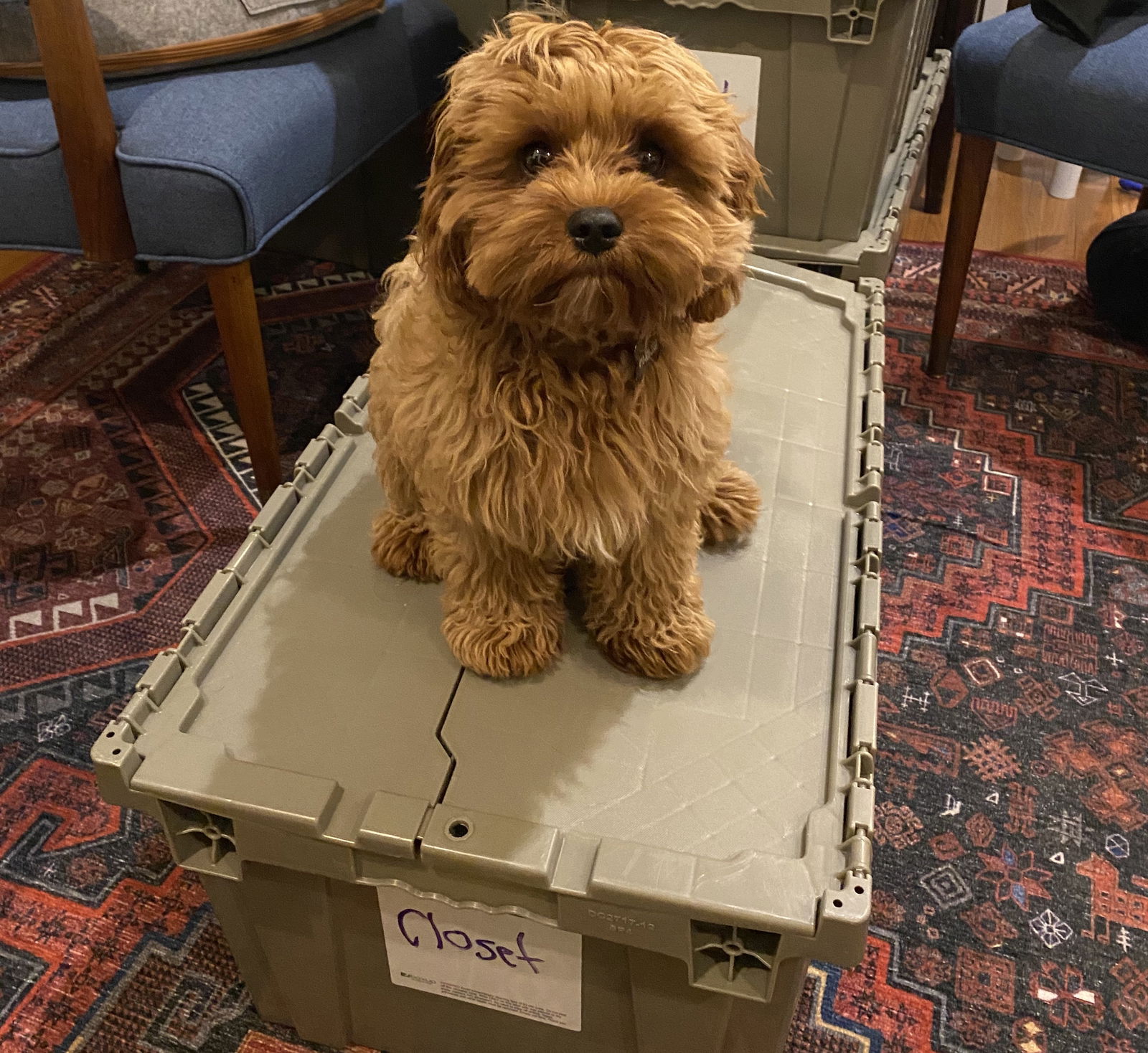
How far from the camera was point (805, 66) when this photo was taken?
1.57 m

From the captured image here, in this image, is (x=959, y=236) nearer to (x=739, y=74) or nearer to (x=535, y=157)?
(x=739, y=74)

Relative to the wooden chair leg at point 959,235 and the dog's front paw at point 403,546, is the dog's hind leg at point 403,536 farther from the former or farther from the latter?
the wooden chair leg at point 959,235

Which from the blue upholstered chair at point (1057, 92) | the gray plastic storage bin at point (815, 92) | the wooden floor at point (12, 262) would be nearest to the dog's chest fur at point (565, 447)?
the gray plastic storage bin at point (815, 92)

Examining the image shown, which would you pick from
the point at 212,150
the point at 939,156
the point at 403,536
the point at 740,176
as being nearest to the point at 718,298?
the point at 740,176

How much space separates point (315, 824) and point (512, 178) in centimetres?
56

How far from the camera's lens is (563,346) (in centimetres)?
84

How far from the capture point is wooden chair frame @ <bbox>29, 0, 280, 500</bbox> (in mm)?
1202

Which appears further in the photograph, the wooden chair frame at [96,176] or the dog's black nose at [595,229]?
the wooden chair frame at [96,176]

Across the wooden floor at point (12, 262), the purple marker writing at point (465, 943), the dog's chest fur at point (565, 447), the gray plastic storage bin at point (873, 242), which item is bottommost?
the wooden floor at point (12, 262)

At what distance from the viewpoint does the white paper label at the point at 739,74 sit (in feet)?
5.17

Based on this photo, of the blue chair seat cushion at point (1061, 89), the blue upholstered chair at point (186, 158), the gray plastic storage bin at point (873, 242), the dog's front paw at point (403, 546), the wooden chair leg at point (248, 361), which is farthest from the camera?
the gray plastic storage bin at point (873, 242)

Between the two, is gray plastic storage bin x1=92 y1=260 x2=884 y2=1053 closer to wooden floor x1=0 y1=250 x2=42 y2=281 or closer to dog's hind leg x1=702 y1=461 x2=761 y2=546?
dog's hind leg x1=702 y1=461 x2=761 y2=546

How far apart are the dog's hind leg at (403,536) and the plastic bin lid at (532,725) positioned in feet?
0.06

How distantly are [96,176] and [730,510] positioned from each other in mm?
920
